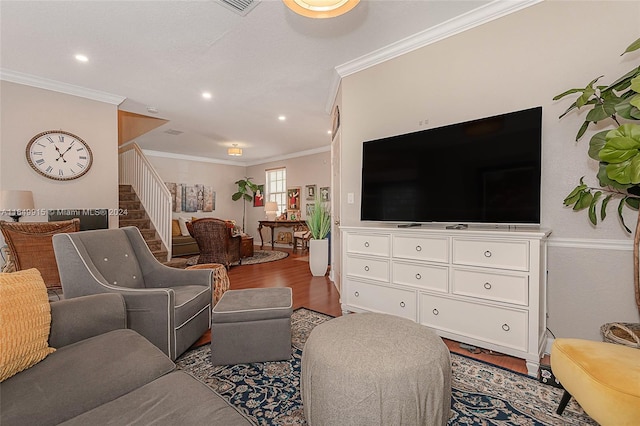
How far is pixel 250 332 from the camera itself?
6.53ft

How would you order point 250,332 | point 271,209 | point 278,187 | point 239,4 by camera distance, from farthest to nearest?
point 278,187
point 271,209
point 239,4
point 250,332

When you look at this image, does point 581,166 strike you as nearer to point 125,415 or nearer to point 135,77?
point 125,415

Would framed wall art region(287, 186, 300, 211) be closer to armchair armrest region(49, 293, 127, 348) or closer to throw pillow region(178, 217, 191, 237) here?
throw pillow region(178, 217, 191, 237)

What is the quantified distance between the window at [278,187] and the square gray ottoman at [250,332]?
21.4 ft

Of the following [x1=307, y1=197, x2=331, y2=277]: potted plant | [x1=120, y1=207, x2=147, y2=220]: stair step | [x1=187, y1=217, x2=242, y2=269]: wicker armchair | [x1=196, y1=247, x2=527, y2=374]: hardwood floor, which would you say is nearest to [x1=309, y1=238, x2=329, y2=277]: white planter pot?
[x1=307, y1=197, x2=331, y2=277]: potted plant

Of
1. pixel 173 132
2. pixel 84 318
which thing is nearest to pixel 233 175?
pixel 173 132

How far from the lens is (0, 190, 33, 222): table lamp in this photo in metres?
3.03

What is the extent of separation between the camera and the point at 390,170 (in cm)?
277

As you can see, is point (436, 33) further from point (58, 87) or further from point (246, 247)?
point (246, 247)

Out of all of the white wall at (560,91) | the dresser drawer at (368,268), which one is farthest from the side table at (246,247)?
the white wall at (560,91)

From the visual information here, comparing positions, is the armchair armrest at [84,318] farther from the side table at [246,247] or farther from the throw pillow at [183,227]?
the throw pillow at [183,227]

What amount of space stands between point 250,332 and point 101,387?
3.32 feet

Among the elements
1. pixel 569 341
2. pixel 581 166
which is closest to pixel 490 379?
pixel 569 341

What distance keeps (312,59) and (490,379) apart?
3230 mm
